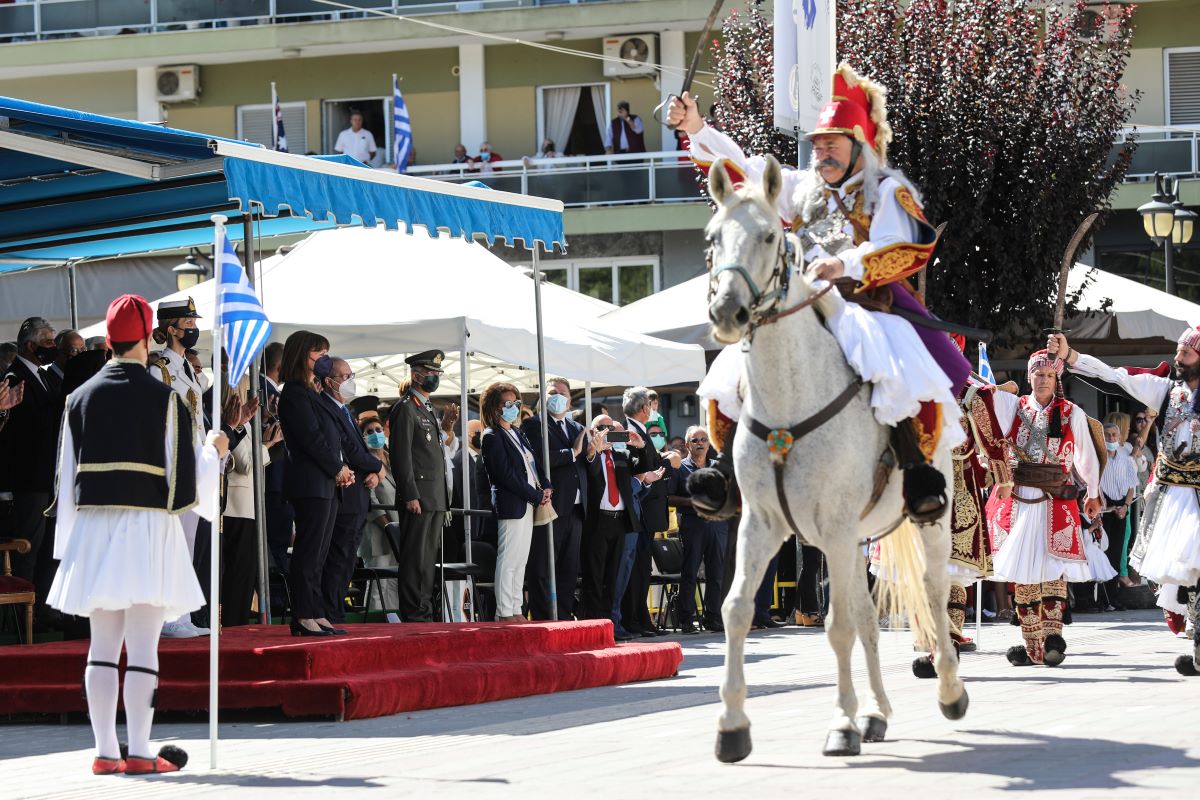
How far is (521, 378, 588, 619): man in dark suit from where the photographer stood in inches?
656

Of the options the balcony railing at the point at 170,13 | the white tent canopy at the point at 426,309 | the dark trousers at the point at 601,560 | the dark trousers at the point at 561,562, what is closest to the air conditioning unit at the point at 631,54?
the balcony railing at the point at 170,13

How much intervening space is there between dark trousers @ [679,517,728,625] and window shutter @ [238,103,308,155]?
781 inches

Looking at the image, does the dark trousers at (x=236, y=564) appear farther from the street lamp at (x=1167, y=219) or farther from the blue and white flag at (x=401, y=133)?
the blue and white flag at (x=401, y=133)

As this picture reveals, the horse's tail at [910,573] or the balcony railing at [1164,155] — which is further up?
the balcony railing at [1164,155]

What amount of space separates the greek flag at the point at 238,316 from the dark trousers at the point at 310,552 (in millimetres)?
3319

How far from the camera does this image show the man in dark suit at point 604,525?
57.7 feet

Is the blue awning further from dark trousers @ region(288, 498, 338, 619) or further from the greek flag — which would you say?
the greek flag

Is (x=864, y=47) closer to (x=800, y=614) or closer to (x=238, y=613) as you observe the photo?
(x=800, y=614)

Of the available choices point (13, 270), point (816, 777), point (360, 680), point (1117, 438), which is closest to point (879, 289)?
A: point (816, 777)

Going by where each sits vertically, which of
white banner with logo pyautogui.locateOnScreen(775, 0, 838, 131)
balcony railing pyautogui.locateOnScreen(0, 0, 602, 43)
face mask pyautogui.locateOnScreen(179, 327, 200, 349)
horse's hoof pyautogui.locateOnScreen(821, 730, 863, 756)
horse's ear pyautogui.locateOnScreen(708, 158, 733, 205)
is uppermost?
balcony railing pyautogui.locateOnScreen(0, 0, 602, 43)

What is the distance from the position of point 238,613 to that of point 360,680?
3.44 meters

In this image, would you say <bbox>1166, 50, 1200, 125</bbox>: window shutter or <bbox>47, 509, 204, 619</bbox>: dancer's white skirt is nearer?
<bbox>47, 509, 204, 619</bbox>: dancer's white skirt

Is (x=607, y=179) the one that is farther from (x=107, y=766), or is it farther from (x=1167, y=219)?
(x=107, y=766)

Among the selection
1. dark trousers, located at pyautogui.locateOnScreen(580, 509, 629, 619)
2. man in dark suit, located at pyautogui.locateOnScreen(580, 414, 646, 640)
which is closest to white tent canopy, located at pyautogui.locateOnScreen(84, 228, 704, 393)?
man in dark suit, located at pyautogui.locateOnScreen(580, 414, 646, 640)
